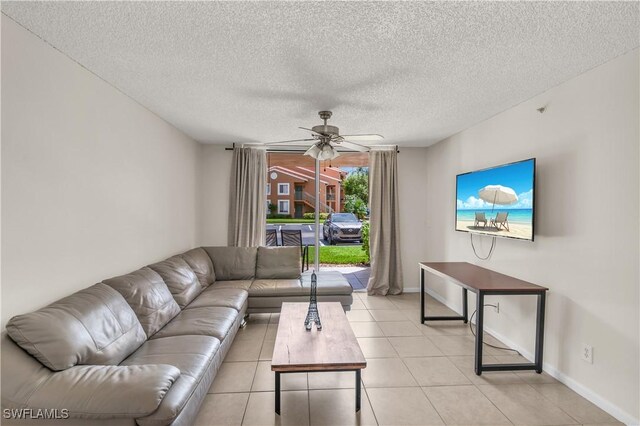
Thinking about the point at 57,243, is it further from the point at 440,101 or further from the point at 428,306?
the point at 428,306

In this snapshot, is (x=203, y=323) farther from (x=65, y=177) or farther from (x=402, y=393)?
(x=402, y=393)

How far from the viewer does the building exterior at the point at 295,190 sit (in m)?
5.20

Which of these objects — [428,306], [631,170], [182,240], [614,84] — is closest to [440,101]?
[614,84]

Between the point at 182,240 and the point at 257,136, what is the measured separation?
1748mm

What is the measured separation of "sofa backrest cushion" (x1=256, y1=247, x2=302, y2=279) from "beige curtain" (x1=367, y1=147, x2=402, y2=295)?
1.35 m

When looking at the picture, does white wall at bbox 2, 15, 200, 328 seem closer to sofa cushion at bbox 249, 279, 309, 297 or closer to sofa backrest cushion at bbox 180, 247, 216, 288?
sofa backrest cushion at bbox 180, 247, 216, 288

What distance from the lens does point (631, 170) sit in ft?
6.59

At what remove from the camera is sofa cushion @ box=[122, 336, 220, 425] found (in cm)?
147

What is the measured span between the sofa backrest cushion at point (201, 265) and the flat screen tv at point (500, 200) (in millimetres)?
3158

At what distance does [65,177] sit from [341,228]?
3.91 metres

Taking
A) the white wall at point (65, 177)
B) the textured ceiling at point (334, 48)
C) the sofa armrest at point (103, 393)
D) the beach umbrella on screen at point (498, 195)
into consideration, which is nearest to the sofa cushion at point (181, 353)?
the sofa armrest at point (103, 393)

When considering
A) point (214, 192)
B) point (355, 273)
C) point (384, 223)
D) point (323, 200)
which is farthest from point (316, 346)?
point (355, 273)

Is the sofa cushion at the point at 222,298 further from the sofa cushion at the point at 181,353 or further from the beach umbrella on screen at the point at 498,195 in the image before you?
the beach umbrella on screen at the point at 498,195

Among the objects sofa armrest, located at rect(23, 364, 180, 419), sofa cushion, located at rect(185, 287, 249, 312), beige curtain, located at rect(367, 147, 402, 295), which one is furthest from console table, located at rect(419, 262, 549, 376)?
sofa armrest, located at rect(23, 364, 180, 419)
